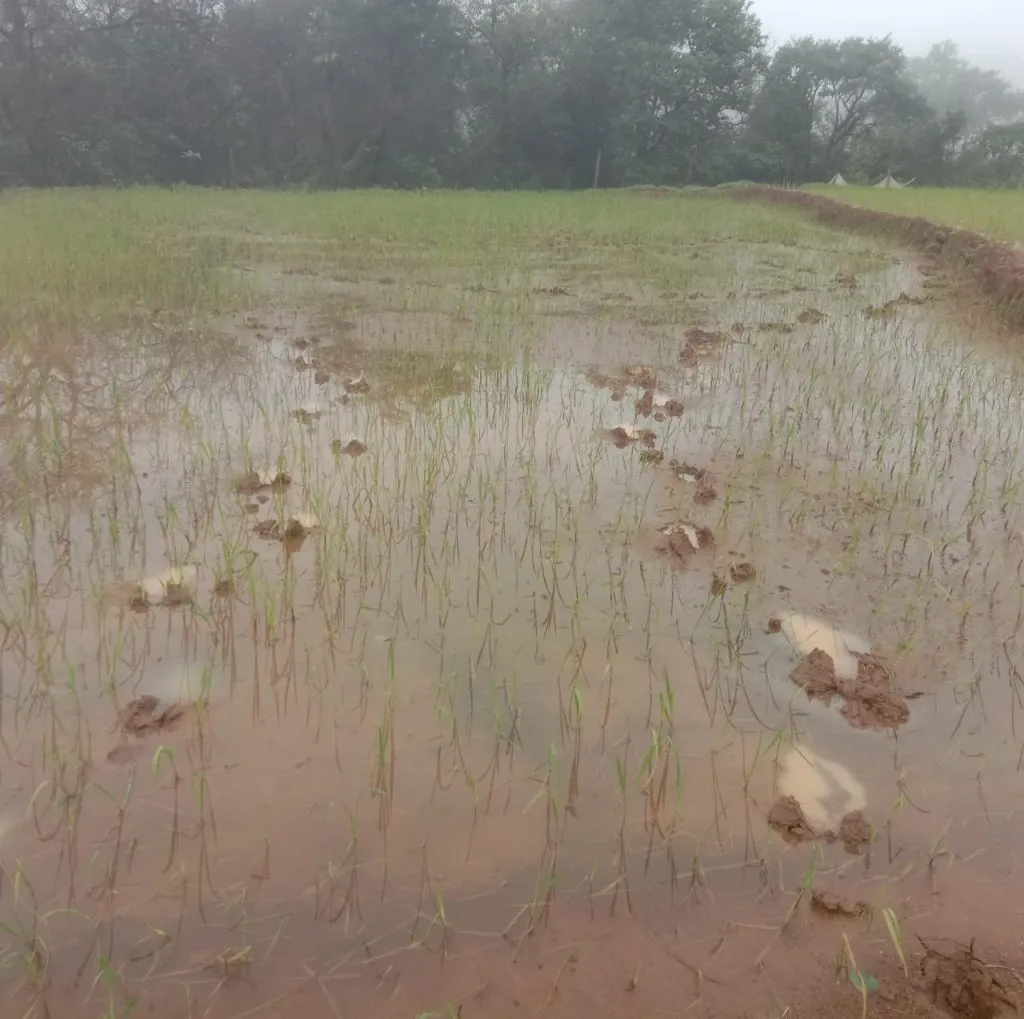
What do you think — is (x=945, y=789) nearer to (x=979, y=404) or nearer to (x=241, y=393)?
(x=979, y=404)

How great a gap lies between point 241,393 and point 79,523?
61.3 inches

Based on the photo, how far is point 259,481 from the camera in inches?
132

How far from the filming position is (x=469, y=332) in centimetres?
564

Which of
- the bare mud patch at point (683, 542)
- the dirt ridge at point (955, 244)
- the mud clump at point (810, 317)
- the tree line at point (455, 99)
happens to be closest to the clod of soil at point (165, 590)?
the bare mud patch at point (683, 542)

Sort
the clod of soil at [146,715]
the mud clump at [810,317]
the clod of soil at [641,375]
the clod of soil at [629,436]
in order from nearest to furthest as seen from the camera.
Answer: the clod of soil at [146,715], the clod of soil at [629,436], the clod of soil at [641,375], the mud clump at [810,317]

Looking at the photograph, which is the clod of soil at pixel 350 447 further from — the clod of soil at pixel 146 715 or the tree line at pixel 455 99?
the tree line at pixel 455 99

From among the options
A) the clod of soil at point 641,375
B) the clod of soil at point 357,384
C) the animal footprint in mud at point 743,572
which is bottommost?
the animal footprint in mud at point 743,572

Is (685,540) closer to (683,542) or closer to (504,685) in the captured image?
(683,542)

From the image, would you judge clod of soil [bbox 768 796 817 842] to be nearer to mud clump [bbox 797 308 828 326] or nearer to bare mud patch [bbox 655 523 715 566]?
bare mud patch [bbox 655 523 715 566]

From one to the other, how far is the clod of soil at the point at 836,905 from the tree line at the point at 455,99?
20503mm

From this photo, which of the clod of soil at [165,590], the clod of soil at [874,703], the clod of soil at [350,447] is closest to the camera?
the clod of soil at [874,703]

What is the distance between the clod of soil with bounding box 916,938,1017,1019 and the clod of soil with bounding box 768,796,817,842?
0.31 m

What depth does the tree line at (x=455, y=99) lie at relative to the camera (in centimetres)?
1850

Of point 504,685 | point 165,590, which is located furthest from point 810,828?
point 165,590
